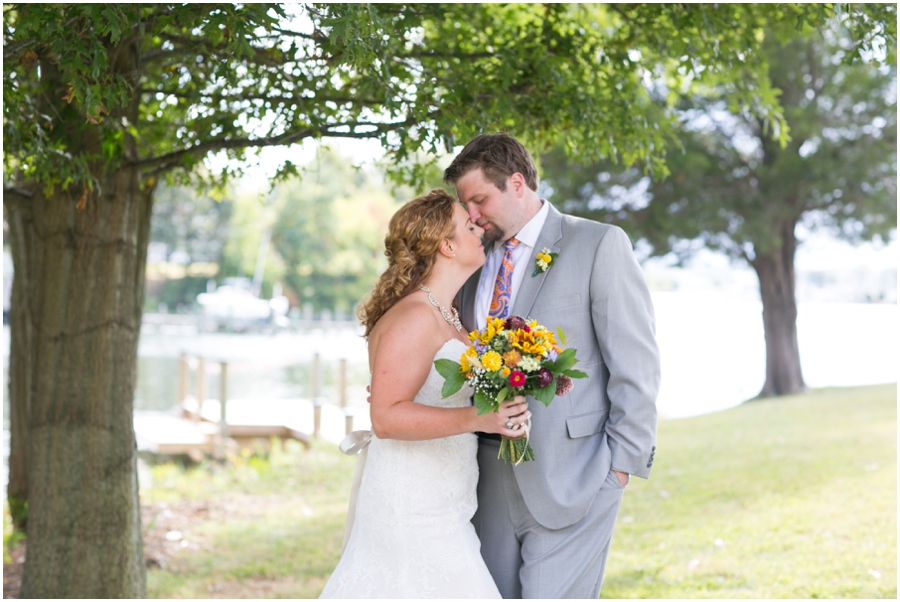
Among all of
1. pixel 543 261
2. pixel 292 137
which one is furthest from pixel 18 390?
pixel 543 261

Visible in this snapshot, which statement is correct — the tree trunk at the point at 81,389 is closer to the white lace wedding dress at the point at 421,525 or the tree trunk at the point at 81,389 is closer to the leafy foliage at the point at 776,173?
the white lace wedding dress at the point at 421,525

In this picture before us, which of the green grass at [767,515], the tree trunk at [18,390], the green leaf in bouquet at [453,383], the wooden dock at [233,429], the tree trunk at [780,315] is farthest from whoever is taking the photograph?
the tree trunk at [780,315]

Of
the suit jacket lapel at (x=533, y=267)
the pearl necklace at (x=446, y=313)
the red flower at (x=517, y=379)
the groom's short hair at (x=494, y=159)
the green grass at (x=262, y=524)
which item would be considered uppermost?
the groom's short hair at (x=494, y=159)

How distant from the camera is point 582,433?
320cm

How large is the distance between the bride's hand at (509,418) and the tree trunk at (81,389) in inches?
119

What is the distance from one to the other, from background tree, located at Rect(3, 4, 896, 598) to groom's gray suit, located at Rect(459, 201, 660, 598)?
3.55 feet

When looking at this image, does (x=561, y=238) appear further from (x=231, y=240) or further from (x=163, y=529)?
(x=231, y=240)

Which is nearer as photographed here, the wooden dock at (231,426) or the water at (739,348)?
the wooden dock at (231,426)

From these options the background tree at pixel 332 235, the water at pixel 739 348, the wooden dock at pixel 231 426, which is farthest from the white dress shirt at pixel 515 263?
the background tree at pixel 332 235

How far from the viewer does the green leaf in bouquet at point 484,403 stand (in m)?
2.68

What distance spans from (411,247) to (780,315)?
45.0 feet

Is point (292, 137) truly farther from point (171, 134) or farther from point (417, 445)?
point (417, 445)

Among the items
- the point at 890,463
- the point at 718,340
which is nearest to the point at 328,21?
the point at 890,463

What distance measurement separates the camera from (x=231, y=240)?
43.8 meters
